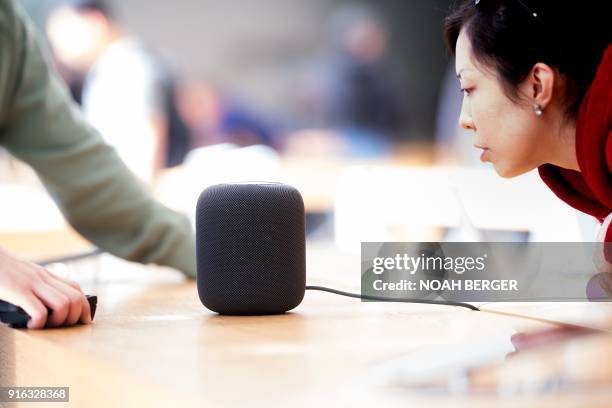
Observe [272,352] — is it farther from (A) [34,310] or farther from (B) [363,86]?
(B) [363,86]

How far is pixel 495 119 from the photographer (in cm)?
77

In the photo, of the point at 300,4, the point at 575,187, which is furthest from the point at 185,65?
the point at 575,187

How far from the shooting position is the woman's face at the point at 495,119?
77 centimetres

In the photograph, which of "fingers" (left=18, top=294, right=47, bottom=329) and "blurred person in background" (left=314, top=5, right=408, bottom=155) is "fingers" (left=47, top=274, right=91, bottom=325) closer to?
"fingers" (left=18, top=294, right=47, bottom=329)

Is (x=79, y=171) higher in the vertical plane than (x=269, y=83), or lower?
higher

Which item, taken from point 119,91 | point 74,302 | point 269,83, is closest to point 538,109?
point 74,302

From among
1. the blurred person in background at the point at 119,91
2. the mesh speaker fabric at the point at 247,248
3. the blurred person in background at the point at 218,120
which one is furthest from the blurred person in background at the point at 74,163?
the blurred person in background at the point at 218,120

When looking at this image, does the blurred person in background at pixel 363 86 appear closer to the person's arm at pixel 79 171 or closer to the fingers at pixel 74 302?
the person's arm at pixel 79 171

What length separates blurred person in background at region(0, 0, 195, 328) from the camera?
3.16 feet

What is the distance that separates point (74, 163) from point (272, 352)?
588 mm

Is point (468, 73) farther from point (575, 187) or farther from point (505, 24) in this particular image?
point (575, 187)

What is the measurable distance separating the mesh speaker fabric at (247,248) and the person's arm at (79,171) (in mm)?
343

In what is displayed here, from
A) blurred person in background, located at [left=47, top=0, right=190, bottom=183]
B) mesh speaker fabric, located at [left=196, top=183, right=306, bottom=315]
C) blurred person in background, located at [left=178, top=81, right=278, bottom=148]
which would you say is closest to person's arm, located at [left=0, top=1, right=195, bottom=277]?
mesh speaker fabric, located at [left=196, top=183, right=306, bottom=315]

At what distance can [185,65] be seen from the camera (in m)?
4.55
